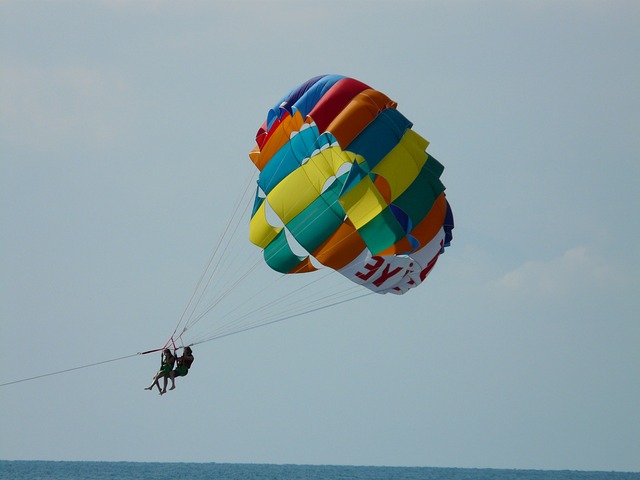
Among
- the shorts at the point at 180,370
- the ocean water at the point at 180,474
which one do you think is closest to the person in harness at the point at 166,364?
the shorts at the point at 180,370

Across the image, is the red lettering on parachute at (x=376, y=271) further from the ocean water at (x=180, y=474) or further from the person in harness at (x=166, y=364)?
the ocean water at (x=180, y=474)

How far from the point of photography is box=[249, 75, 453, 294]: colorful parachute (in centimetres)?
1891

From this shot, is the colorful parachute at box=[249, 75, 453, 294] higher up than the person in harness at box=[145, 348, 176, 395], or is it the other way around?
the colorful parachute at box=[249, 75, 453, 294]

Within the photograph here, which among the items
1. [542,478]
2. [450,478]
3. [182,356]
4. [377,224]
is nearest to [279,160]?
[377,224]

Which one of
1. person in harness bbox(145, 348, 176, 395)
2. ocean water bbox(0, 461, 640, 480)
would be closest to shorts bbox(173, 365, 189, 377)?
person in harness bbox(145, 348, 176, 395)

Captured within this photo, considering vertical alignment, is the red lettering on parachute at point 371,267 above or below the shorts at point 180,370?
above

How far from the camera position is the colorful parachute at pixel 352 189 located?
744 inches

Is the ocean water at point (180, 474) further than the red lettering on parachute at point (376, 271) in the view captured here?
Yes

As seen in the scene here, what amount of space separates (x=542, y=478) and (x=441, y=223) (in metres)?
91.1

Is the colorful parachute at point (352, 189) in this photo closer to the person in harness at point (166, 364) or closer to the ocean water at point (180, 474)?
the person in harness at point (166, 364)

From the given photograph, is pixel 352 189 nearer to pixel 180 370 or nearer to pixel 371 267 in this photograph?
pixel 371 267

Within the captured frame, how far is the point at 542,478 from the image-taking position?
4183 inches

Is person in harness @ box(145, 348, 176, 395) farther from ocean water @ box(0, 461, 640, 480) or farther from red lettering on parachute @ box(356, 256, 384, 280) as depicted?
ocean water @ box(0, 461, 640, 480)

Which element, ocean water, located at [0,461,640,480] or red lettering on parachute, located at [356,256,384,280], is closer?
red lettering on parachute, located at [356,256,384,280]
